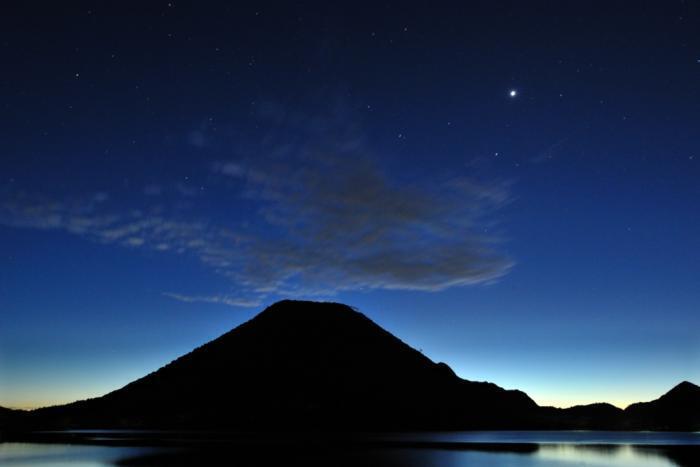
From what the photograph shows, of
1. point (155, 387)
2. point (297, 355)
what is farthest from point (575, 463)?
point (155, 387)

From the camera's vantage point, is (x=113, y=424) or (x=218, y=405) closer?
(x=218, y=405)

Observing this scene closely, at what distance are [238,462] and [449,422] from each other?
6183 inches

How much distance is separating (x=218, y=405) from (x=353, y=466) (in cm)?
13148

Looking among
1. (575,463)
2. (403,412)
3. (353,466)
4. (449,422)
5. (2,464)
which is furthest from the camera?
(449,422)

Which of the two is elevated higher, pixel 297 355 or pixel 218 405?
pixel 297 355

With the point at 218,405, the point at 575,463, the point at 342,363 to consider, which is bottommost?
the point at 575,463

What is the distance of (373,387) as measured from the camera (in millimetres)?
192375

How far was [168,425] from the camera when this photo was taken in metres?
167

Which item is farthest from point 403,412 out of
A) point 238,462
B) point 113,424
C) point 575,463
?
point 238,462

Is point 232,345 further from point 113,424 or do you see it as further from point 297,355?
point 113,424

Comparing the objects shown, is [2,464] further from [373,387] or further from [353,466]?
[373,387]

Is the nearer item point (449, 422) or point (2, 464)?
point (2, 464)

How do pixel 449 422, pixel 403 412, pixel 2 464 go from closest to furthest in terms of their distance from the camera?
pixel 2 464
pixel 403 412
pixel 449 422

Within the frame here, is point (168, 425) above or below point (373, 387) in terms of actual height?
below
